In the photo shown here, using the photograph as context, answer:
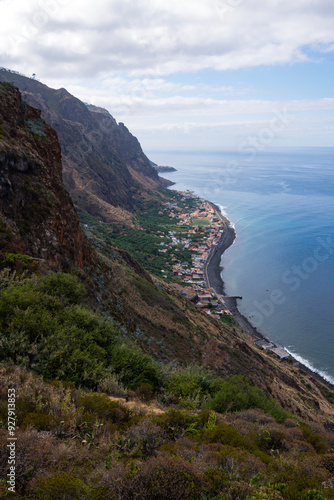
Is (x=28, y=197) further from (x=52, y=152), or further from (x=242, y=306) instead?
(x=242, y=306)

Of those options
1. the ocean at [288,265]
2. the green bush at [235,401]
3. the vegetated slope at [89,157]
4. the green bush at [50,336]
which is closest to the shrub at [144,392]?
the green bush at [50,336]

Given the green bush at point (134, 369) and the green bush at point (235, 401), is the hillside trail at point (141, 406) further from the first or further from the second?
the green bush at point (235, 401)

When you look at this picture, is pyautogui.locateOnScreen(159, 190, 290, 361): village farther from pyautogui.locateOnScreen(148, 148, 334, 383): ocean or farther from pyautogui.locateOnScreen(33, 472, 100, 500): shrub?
pyautogui.locateOnScreen(33, 472, 100, 500): shrub

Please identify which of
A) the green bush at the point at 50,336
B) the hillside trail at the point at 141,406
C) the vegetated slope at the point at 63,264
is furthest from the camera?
the vegetated slope at the point at 63,264

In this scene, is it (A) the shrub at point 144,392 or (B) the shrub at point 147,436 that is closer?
(B) the shrub at point 147,436

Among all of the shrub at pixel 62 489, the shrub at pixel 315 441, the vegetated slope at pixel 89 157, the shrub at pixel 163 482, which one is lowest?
the shrub at pixel 315 441

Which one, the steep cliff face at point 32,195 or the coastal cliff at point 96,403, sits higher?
the steep cliff face at point 32,195

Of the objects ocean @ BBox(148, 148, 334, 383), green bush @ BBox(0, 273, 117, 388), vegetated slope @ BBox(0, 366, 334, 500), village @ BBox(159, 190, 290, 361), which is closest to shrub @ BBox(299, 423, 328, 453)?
vegetated slope @ BBox(0, 366, 334, 500)
